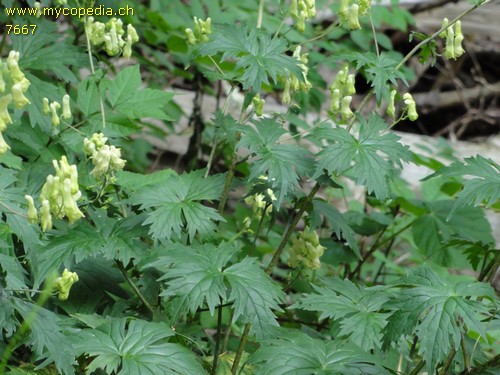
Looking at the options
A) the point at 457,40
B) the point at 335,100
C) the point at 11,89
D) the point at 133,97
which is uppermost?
the point at 11,89

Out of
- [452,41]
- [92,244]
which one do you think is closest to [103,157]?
[92,244]

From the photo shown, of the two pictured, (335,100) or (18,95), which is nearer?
(18,95)

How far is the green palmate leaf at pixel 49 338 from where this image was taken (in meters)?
1.82

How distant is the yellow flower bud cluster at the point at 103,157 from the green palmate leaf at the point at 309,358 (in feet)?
1.95

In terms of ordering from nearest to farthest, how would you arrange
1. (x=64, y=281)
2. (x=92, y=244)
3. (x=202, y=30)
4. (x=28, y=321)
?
(x=28, y=321), (x=64, y=281), (x=92, y=244), (x=202, y=30)

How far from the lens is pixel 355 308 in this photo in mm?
2076

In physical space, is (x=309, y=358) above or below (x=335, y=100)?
below

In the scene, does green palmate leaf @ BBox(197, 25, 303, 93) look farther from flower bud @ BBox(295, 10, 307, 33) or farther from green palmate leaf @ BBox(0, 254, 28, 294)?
green palmate leaf @ BBox(0, 254, 28, 294)

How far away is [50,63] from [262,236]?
1446 mm

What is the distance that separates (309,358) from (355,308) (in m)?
0.23

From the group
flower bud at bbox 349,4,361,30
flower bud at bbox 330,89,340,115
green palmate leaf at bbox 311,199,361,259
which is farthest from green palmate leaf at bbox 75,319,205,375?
flower bud at bbox 349,4,361,30

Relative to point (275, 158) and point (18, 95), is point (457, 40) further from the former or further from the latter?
point (18, 95)

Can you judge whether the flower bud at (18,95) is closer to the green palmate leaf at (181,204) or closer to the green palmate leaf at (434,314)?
the green palmate leaf at (181,204)

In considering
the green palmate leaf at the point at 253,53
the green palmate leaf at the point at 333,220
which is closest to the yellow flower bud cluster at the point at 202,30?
the green palmate leaf at the point at 253,53
